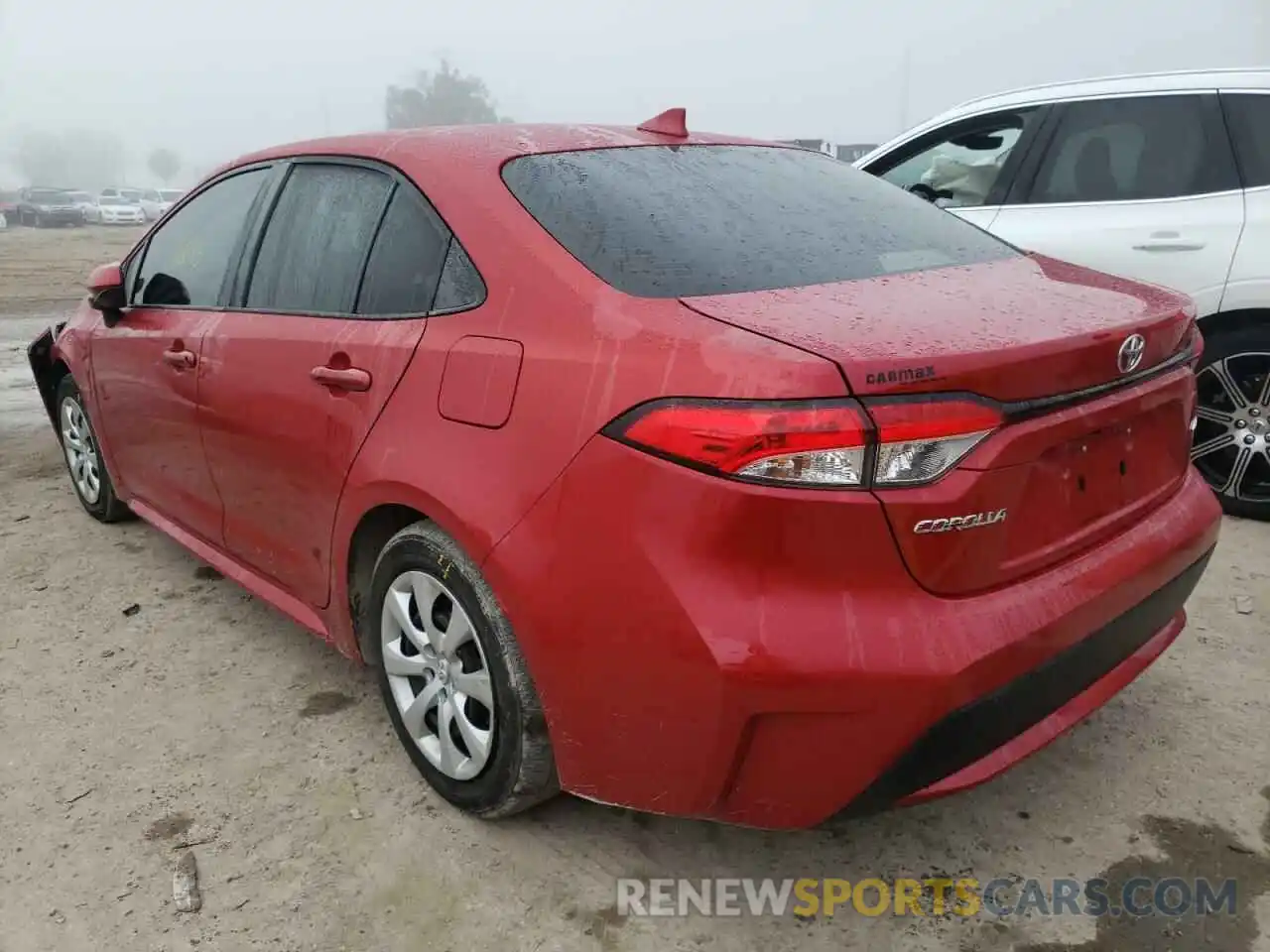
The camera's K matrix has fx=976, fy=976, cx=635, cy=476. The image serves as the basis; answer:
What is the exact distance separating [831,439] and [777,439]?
9cm

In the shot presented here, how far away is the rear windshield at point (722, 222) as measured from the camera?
1.97 metres

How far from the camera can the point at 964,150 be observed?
4.66 meters

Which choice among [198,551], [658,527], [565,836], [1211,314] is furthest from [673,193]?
[1211,314]

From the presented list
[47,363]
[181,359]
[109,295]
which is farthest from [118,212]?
[181,359]

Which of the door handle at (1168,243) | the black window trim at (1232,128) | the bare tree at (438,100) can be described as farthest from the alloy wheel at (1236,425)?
the bare tree at (438,100)

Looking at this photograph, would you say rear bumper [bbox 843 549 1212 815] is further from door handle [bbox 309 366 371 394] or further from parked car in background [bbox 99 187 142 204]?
parked car in background [bbox 99 187 142 204]

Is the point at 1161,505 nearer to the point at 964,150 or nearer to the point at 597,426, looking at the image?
the point at 597,426

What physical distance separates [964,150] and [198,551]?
3.80 m

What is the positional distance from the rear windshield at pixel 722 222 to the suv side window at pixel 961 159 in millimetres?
2088

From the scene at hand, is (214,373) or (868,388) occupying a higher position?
(868,388)

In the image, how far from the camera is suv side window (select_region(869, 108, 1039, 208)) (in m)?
4.49

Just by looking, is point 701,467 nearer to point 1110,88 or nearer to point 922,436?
point 922,436

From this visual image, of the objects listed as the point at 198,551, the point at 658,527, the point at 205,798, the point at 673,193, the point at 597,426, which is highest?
the point at 673,193

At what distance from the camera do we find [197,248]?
10.6ft
